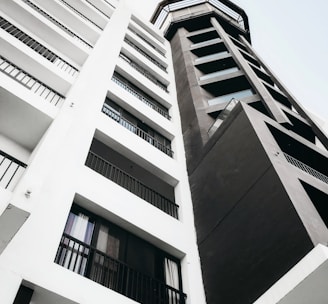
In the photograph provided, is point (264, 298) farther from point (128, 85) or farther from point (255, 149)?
point (128, 85)

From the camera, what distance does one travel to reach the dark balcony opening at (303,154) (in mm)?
12297

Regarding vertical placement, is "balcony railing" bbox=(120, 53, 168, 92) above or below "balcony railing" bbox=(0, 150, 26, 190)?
above

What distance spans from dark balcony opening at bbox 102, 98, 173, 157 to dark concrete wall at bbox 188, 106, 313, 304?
293 cm

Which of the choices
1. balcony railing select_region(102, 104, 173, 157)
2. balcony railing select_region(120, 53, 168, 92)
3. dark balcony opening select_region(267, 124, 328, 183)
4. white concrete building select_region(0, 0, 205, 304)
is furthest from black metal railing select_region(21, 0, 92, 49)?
dark balcony opening select_region(267, 124, 328, 183)

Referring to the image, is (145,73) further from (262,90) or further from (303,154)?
(303,154)

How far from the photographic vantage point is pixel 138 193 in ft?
40.3

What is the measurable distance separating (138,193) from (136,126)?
3.74 metres

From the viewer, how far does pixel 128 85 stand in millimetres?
17719

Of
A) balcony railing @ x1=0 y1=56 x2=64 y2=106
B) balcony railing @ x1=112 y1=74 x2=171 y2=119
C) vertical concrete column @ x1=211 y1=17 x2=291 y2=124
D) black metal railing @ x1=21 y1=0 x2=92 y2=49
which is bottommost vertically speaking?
balcony railing @ x1=0 y1=56 x2=64 y2=106

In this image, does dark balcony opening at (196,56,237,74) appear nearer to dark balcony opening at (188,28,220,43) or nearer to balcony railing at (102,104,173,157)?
dark balcony opening at (188,28,220,43)

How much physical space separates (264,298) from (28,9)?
53.7 feet

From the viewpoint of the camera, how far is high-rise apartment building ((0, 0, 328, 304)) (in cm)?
660

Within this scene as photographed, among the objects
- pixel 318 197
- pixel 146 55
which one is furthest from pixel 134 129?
pixel 146 55

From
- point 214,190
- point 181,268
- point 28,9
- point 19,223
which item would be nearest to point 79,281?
point 19,223
